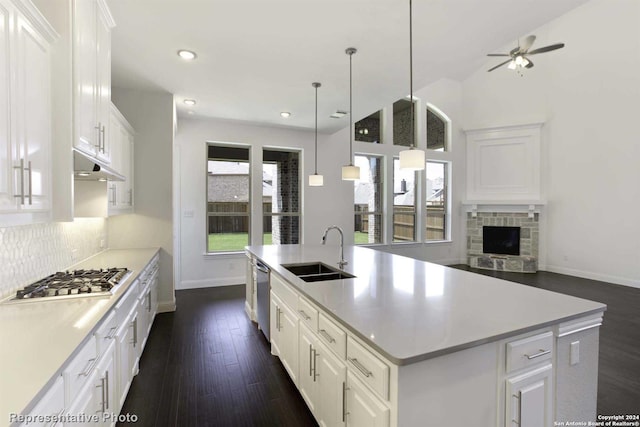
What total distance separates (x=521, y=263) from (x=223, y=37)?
735 cm

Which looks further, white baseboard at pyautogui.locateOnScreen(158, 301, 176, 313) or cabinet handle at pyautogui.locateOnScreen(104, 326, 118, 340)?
white baseboard at pyautogui.locateOnScreen(158, 301, 176, 313)

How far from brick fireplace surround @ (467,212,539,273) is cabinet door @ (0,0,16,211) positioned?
8.12 meters

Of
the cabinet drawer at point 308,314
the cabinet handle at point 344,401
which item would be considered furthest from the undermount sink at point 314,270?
the cabinet handle at point 344,401

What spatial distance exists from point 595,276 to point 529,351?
6.64 m

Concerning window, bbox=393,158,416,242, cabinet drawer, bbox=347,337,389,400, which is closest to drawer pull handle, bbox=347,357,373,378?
cabinet drawer, bbox=347,337,389,400

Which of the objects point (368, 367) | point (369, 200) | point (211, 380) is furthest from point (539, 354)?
point (369, 200)

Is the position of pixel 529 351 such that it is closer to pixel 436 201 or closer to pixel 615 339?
pixel 615 339

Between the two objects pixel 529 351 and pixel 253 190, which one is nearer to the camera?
pixel 529 351

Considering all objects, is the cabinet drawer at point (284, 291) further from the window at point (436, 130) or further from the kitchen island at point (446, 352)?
the window at point (436, 130)

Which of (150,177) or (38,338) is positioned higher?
(150,177)

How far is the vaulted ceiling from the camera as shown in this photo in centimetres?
221

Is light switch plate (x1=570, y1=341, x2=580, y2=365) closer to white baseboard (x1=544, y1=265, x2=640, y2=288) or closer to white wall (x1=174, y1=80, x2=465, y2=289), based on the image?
white wall (x1=174, y1=80, x2=465, y2=289)

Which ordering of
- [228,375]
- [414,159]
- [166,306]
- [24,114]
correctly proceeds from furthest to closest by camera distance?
[166,306] → [228,375] → [414,159] → [24,114]

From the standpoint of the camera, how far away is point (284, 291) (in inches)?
96.7
